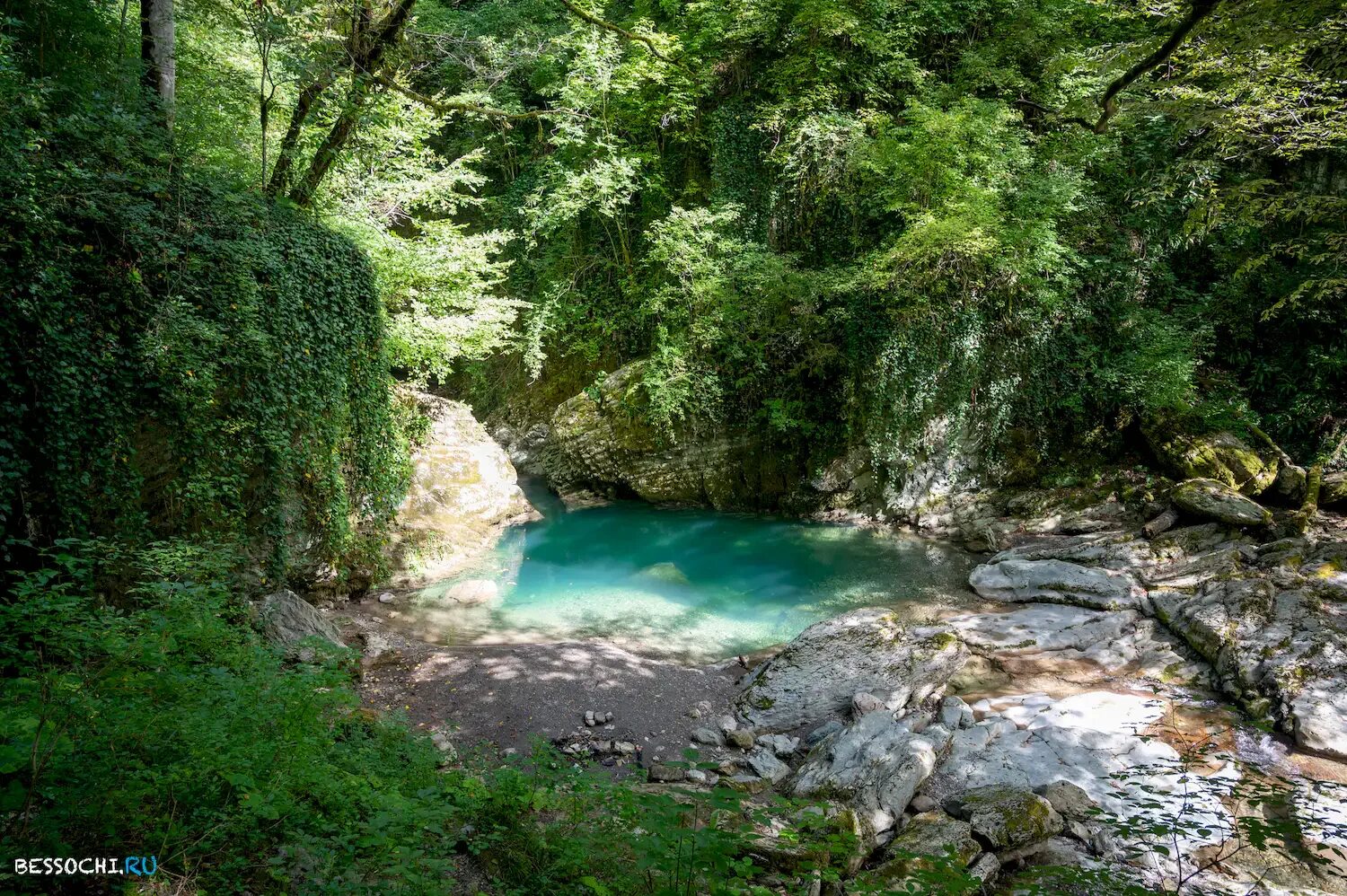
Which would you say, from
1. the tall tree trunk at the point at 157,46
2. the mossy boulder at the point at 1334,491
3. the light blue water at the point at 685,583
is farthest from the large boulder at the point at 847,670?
the tall tree trunk at the point at 157,46

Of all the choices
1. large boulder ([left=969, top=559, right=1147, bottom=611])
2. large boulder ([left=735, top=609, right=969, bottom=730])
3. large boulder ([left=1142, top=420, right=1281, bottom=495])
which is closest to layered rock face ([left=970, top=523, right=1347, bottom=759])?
large boulder ([left=969, top=559, right=1147, bottom=611])

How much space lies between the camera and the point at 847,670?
692 centimetres

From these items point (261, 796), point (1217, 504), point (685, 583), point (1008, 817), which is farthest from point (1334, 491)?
point (261, 796)

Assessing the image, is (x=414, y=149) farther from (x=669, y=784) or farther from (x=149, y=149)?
(x=669, y=784)

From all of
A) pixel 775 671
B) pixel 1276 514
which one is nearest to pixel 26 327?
pixel 775 671

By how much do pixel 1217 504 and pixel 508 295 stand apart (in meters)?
15.6

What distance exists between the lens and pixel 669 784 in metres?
5.04

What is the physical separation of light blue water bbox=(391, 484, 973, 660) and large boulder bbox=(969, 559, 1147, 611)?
45 centimetres

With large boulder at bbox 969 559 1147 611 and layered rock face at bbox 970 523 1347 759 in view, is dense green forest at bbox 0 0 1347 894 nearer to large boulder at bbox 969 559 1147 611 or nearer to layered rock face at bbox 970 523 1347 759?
layered rock face at bbox 970 523 1347 759

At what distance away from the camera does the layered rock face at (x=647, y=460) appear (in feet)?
44.9

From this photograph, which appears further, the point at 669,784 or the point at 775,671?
the point at 775,671

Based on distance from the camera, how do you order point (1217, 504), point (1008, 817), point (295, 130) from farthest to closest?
point (1217, 504)
point (295, 130)
point (1008, 817)

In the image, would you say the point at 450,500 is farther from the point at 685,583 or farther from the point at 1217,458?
the point at 1217,458

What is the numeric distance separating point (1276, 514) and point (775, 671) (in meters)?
7.77
